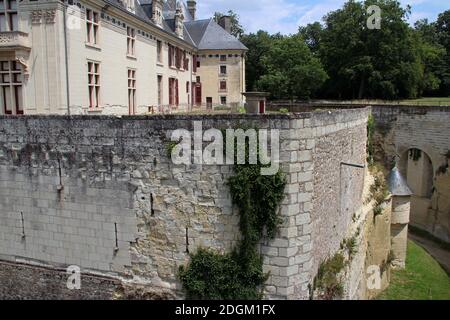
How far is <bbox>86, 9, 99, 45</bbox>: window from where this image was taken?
1925 centimetres

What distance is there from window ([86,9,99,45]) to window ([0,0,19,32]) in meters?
3.02

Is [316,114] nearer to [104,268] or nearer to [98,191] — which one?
[98,191]

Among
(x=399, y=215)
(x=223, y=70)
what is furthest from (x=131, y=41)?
(x=223, y=70)

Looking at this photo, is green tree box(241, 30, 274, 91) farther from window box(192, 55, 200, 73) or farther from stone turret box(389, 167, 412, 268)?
stone turret box(389, 167, 412, 268)

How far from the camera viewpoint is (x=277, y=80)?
43.0m

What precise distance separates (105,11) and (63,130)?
12.8m

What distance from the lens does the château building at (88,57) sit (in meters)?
17.1

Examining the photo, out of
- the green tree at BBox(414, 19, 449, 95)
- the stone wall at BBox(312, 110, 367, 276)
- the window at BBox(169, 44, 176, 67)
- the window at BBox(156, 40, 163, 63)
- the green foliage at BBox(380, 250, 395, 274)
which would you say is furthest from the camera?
the green tree at BBox(414, 19, 449, 95)

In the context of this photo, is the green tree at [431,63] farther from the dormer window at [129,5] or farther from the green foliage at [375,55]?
the dormer window at [129,5]

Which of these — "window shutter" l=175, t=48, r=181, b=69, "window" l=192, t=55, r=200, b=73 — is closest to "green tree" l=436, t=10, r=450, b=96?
"window" l=192, t=55, r=200, b=73

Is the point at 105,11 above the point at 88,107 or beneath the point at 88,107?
above
